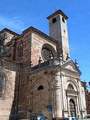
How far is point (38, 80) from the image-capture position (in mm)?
23406

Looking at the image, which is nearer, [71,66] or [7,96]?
[7,96]

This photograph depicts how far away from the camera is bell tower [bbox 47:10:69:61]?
104ft

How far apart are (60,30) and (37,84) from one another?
12.8 metres

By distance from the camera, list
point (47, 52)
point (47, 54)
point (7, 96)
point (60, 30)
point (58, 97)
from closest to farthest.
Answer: point (58, 97), point (7, 96), point (47, 54), point (47, 52), point (60, 30)

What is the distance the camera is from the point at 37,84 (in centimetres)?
2328

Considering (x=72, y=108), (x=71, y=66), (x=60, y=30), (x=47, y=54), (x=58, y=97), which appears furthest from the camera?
(x=60, y=30)

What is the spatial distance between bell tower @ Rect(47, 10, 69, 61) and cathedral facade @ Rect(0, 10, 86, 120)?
4.58 meters

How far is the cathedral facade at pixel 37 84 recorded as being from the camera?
2127cm

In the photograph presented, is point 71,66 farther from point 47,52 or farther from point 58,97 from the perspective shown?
point 47,52

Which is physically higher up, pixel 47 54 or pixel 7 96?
pixel 47 54

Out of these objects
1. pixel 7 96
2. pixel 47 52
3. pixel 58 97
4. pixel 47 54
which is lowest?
pixel 58 97

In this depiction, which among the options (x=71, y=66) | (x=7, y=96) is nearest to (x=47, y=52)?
(x=71, y=66)

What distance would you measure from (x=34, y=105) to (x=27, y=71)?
4636mm

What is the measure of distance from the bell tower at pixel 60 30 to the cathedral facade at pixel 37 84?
15.0 feet
